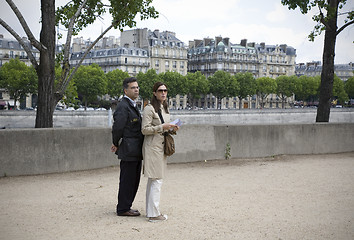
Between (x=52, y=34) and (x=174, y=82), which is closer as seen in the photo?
(x=52, y=34)

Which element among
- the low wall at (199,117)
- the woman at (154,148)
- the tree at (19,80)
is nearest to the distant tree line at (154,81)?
the tree at (19,80)

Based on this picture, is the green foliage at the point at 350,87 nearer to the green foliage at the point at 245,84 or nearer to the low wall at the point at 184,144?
the green foliage at the point at 245,84

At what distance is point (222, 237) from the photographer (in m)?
4.63

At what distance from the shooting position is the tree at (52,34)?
970 centimetres

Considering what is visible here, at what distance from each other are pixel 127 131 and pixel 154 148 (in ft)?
1.38

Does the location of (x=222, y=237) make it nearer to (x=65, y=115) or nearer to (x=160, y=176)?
(x=160, y=176)

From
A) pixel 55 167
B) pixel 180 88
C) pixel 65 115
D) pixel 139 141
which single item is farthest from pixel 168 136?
pixel 180 88

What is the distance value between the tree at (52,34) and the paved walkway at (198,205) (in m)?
1.99

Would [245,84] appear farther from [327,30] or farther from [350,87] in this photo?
[327,30]

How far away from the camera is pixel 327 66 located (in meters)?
13.6

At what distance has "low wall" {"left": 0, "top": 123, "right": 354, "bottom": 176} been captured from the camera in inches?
339

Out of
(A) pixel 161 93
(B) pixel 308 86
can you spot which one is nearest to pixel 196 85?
(B) pixel 308 86

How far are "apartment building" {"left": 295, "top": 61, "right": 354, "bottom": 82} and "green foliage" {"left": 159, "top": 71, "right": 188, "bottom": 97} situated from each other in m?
68.8

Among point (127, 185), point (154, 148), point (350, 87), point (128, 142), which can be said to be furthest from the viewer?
point (350, 87)
